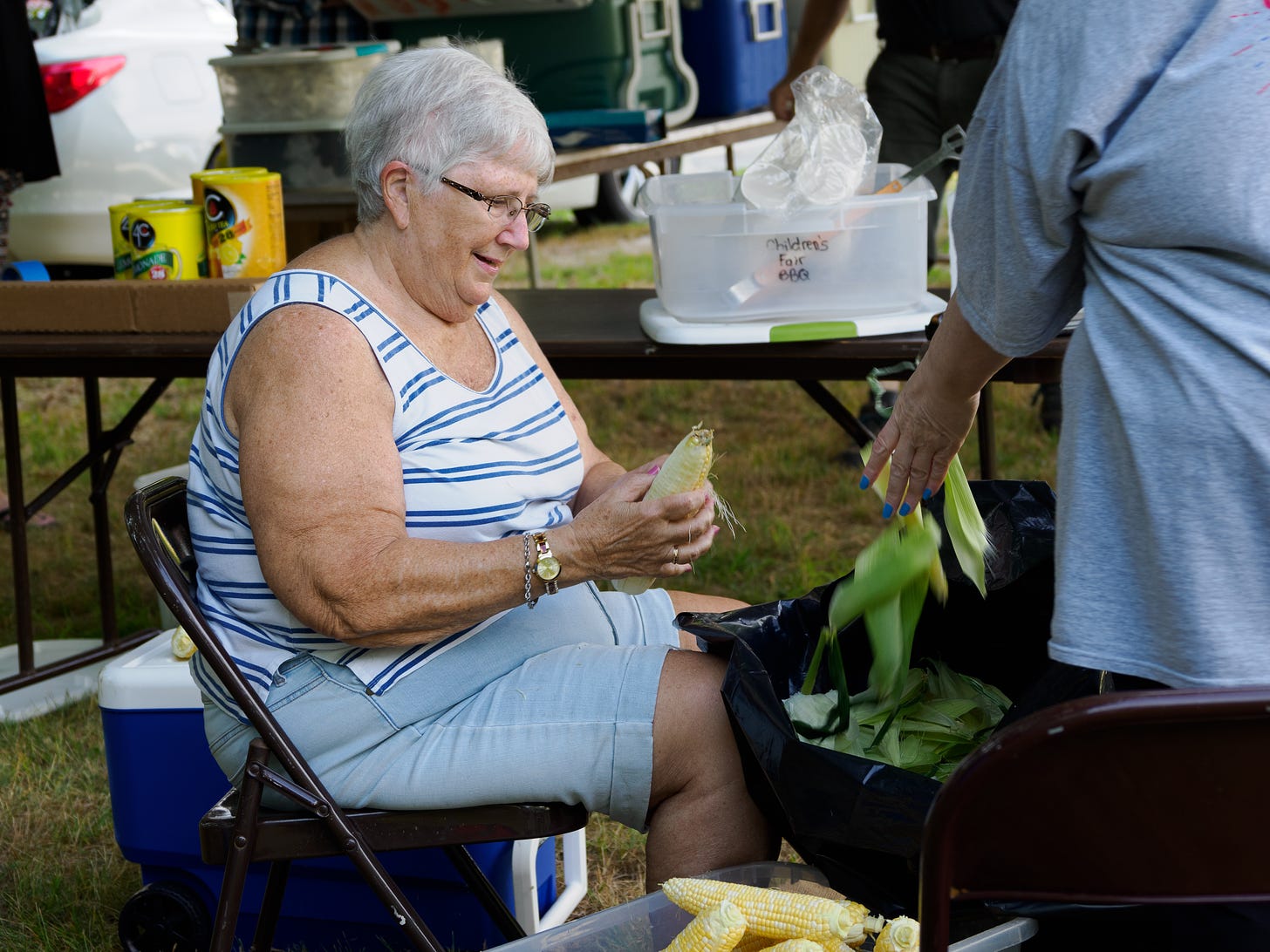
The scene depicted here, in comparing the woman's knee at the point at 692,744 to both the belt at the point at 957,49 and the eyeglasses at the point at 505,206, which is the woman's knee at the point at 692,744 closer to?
the eyeglasses at the point at 505,206

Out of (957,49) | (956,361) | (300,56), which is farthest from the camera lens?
(957,49)

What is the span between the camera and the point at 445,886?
216 cm

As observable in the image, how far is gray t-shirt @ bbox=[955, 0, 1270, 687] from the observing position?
105 centimetres

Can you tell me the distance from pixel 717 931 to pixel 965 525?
61cm

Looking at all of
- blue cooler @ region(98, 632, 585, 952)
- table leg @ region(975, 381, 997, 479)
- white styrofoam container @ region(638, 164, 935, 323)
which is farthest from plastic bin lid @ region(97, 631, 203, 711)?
table leg @ region(975, 381, 997, 479)

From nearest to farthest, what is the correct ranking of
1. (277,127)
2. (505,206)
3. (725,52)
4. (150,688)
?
(505,206) < (150,688) < (277,127) < (725,52)

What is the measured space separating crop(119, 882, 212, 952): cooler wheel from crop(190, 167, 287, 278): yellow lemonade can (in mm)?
1168

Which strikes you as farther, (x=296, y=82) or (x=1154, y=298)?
(x=296, y=82)

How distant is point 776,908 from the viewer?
4.61 ft

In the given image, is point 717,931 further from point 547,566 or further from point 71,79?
point 71,79

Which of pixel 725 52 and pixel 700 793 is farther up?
pixel 725 52

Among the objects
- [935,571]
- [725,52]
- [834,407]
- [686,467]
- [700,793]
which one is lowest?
[700,793]

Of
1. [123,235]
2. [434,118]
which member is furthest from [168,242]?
[434,118]

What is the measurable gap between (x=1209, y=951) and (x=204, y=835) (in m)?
1.12
